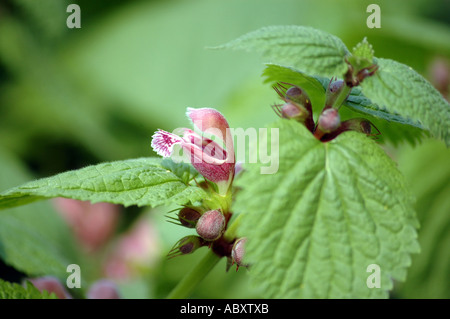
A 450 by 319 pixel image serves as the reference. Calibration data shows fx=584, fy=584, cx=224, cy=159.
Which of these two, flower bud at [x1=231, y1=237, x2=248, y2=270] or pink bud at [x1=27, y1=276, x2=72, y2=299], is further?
pink bud at [x1=27, y1=276, x2=72, y2=299]

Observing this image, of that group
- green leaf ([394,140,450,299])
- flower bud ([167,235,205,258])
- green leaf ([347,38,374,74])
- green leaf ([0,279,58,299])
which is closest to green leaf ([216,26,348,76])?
green leaf ([347,38,374,74])

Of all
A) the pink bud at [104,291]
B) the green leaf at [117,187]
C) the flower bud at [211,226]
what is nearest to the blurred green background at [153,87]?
the pink bud at [104,291]

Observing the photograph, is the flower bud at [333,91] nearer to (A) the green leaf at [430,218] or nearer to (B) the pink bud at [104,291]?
(B) the pink bud at [104,291]

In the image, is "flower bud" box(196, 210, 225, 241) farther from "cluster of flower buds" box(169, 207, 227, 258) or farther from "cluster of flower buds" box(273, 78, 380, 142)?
"cluster of flower buds" box(273, 78, 380, 142)

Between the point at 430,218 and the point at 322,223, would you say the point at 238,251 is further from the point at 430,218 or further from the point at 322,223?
the point at 430,218
